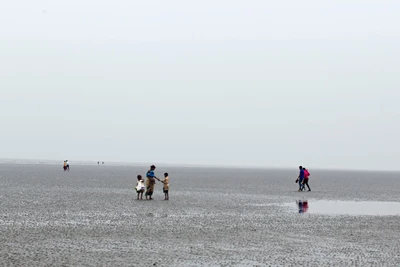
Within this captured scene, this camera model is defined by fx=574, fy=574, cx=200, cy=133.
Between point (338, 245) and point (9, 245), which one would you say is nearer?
point (9, 245)

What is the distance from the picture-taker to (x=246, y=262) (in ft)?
46.2

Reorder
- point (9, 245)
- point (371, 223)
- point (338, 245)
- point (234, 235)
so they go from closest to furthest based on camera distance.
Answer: point (9, 245)
point (338, 245)
point (234, 235)
point (371, 223)

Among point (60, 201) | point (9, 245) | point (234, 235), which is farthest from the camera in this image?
point (60, 201)

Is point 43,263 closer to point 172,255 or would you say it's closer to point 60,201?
point 172,255

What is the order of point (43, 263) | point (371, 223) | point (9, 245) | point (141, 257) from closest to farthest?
point (43, 263)
point (141, 257)
point (9, 245)
point (371, 223)

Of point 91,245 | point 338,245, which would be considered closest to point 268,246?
point 338,245

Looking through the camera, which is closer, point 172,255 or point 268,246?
point 172,255

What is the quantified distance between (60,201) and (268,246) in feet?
57.6

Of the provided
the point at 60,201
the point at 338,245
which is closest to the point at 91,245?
the point at 338,245

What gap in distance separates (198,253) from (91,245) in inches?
124

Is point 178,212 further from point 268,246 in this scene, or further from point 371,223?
point 268,246

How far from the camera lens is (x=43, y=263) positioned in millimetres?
13367

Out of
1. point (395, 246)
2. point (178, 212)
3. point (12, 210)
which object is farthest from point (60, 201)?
point (395, 246)

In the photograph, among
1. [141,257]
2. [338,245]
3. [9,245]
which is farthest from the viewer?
[338,245]
